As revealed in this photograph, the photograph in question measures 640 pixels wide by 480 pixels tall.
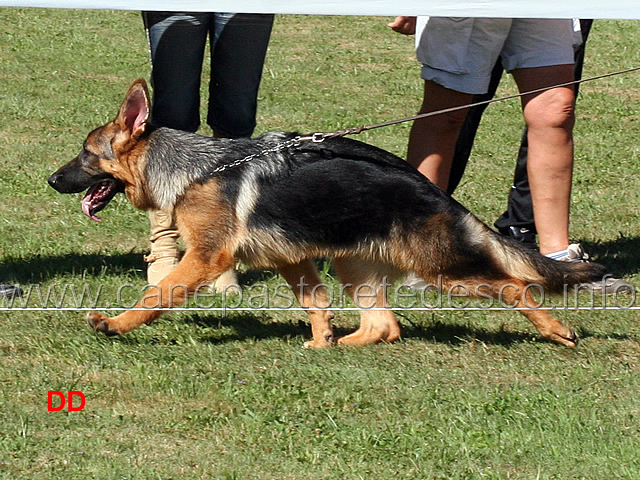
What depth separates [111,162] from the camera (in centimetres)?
425

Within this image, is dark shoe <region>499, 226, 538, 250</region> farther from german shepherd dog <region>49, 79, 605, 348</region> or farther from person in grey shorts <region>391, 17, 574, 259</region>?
german shepherd dog <region>49, 79, 605, 348</region>

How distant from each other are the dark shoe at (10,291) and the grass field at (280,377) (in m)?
0.10

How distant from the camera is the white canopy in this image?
397 centimetres

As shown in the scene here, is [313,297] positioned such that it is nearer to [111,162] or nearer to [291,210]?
[291,210]

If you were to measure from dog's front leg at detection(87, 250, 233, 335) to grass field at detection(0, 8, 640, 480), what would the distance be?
86 mm

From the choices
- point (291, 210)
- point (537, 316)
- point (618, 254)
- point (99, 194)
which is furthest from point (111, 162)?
point (618, 254)

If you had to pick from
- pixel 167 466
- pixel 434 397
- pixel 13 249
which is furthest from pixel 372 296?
pixel 13 249

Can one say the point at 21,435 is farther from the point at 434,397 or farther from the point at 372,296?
the point at 372,296

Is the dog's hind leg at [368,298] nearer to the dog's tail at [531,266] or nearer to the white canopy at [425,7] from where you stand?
the dog's tail at [531,266]

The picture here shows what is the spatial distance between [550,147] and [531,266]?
79 cm

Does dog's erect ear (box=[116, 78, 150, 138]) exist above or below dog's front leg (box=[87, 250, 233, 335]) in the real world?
above

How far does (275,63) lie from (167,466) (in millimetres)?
5122

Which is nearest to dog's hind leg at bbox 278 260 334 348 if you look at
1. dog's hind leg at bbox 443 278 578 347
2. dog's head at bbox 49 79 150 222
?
dog's hind leg at bbox 443 278 578 347

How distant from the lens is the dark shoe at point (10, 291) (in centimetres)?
474
